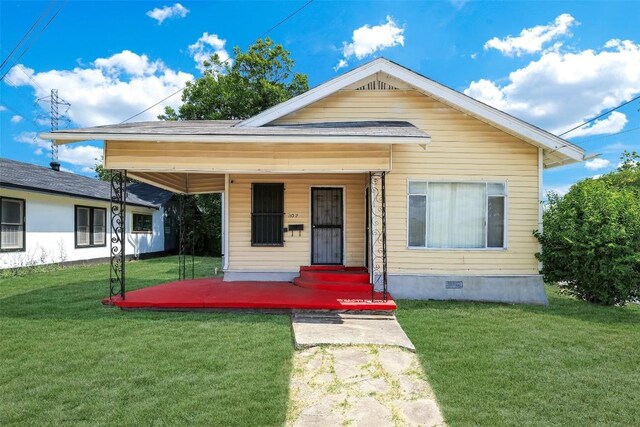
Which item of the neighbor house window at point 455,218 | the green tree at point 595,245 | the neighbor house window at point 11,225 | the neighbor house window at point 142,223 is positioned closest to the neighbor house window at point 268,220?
the neighbor house window at point 455,218

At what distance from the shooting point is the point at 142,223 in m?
20.0

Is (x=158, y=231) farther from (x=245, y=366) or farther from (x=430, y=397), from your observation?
(x=430, y=397)

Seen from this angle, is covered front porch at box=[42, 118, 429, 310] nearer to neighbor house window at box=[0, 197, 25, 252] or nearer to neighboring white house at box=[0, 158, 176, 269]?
neighbor house window at box=[0, 197, 25, 252]

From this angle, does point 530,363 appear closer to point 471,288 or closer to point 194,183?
point 471,288

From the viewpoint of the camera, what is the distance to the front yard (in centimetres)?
329

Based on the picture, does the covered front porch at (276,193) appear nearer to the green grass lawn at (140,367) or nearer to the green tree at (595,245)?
the green grass lawn at (140,367)

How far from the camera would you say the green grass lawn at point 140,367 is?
128 inches

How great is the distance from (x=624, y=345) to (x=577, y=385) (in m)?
2.01

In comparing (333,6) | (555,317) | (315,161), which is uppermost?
(333,6)

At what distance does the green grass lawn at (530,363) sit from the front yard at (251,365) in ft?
0.05

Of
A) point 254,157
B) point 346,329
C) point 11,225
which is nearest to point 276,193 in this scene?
point 254,157

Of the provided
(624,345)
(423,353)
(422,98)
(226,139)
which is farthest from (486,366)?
(422,98)

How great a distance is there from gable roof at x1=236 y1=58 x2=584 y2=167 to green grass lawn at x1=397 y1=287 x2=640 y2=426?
3.27 m

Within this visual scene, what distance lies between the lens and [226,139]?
21.2 ft
